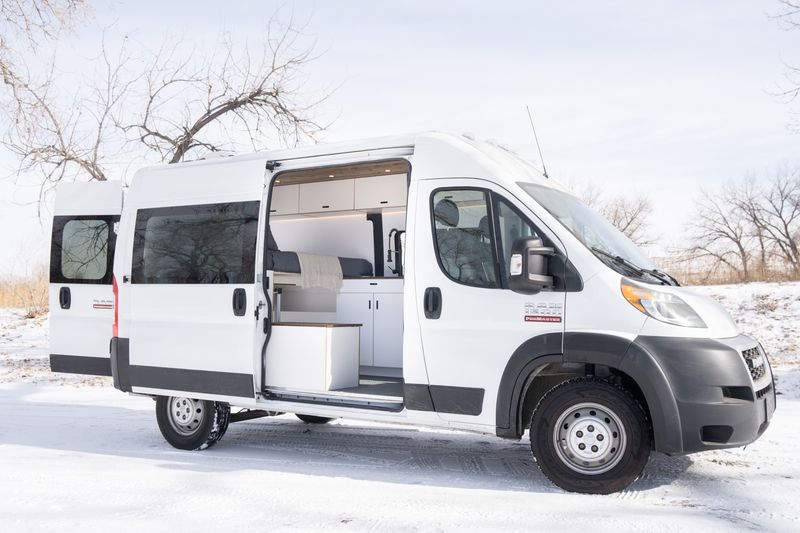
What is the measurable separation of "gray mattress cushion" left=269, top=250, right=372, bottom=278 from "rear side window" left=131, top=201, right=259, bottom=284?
1.28 feet

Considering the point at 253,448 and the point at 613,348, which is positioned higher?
the point at 613,348

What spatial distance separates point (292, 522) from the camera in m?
4.86

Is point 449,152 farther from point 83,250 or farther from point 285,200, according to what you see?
point 285,200

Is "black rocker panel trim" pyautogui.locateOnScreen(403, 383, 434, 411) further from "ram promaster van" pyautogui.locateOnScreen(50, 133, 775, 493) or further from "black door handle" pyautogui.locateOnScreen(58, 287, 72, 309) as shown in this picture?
"black door handle" pyautogui.locateOnScreen(58, 287, 72, 309)

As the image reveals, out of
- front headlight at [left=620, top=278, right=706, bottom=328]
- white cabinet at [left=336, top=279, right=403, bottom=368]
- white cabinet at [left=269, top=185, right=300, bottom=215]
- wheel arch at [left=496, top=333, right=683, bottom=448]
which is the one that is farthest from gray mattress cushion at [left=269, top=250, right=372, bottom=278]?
front headlight at [left=620, top=278, right=706, bottom=328]

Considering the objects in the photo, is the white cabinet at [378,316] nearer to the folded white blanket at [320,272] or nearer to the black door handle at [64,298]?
the folded white blanket at [320,272]

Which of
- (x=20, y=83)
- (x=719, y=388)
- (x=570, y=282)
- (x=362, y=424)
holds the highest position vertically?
(x=20, y=83)

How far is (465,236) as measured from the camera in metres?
6.00

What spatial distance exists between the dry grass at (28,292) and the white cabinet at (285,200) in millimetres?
15111

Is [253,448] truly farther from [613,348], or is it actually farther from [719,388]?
[719,388]

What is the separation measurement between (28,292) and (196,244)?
20334 millimetres

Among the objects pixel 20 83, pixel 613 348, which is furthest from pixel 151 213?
pixel 20 83

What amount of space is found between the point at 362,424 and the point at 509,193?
165 inches

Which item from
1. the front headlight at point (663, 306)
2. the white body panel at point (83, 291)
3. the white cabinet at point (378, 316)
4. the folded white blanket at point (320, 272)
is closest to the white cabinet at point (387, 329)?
the white cabinet at point (378, 316)
